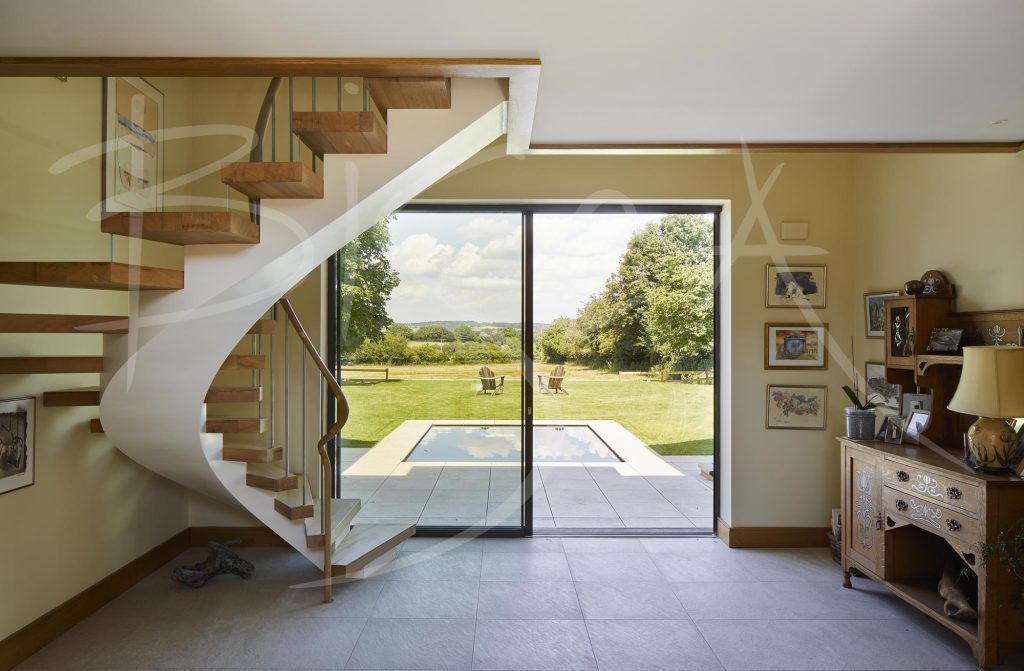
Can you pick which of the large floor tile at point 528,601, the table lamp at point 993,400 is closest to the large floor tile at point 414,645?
the large floor tile at point 528,601

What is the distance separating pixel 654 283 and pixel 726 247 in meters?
0.58

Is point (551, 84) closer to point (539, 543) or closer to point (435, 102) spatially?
point (435, 102)

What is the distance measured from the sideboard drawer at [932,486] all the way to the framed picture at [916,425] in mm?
340

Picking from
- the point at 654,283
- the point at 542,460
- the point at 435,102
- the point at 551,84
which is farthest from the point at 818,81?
the point at 542,460

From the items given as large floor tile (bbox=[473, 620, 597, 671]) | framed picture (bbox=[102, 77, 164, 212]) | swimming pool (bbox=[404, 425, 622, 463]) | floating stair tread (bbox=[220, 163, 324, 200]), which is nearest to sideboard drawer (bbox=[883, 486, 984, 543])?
large floor tile (bbox=[473, 620, 597, 671])

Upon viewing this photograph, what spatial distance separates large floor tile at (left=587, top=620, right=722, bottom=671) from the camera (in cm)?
277

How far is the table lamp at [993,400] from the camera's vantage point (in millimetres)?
2703

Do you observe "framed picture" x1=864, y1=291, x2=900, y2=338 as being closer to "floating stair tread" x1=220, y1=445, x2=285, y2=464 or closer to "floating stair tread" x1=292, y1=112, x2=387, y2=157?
"floating stair tread" x1=292, y1=112, x2=387, y2=157

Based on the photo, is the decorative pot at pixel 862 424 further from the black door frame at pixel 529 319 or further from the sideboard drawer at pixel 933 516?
the black door frame at pixel 529 319

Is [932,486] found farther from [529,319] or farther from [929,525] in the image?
[529,319]

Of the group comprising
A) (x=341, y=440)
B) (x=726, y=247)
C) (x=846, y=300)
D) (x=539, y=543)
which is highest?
(x=726, y=247)

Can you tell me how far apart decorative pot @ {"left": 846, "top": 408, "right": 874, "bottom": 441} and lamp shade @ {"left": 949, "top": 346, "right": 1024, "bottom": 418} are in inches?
31.6

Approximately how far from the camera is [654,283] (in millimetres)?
4586

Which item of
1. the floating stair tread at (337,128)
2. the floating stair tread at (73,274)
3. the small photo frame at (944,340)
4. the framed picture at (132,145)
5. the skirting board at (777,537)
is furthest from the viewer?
the skirting board at (777,537)
